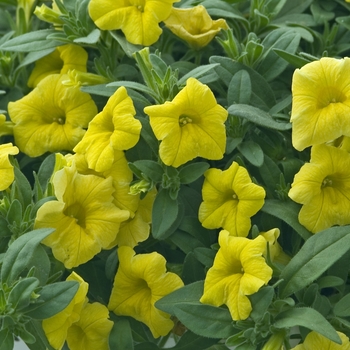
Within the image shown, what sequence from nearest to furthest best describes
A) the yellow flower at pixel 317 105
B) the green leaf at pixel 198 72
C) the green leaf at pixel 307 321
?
the green leaf at pixel 307 321 → the yellow flower at pixel 317 105 → the green leaf at pixel 198 72

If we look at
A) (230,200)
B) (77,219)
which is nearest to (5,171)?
(77,219)

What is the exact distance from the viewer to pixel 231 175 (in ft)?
3.41

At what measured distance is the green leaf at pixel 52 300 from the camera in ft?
3.06

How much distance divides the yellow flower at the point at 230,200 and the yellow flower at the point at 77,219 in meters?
0.13

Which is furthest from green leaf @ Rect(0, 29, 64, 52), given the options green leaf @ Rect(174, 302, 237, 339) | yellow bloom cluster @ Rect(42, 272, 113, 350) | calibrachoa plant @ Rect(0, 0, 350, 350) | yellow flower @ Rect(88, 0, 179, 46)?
green leaf @ Rect(174, 302, 237, 339)

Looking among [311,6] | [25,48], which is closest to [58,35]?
[25,48]

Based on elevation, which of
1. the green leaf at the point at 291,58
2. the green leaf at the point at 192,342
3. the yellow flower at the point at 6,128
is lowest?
the green leaf at the point at 192,342

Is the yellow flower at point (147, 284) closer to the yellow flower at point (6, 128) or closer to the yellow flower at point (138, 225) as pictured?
the yellow flower at point (138, 225)

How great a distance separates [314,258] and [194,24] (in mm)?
489

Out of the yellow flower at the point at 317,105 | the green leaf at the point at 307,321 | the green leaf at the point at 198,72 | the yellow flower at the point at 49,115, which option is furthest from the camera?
the yellow flower at the point at 49,115

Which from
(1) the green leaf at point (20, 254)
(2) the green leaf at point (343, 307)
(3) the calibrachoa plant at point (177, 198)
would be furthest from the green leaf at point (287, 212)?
(1) the green leaf at point (20, 254)

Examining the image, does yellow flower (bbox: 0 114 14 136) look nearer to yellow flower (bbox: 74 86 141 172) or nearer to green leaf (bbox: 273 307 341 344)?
yellow flower (bbox: 74 86 141 172)

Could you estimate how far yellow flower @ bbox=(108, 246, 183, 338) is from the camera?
3.39 ft

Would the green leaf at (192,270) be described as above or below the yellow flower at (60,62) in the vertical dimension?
below
